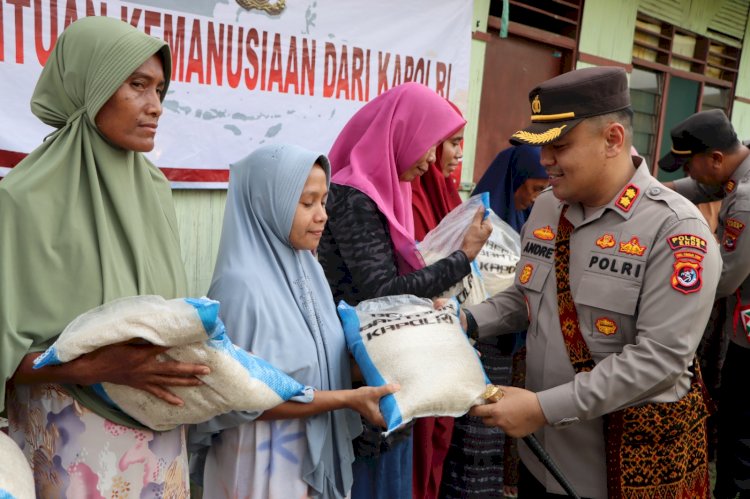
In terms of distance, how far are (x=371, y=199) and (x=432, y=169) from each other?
2.29 feet

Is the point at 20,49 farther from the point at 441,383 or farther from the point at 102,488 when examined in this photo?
the point at 441,383

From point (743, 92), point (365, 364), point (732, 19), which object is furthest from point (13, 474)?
point (743, 92)

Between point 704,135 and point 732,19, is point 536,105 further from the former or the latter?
point 732,19

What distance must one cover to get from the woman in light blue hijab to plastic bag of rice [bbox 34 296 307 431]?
6.1 inches

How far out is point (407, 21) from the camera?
3.96m

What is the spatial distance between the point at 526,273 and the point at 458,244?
1.79 feet

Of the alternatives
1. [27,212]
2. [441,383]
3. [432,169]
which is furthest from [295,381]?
[432,169]

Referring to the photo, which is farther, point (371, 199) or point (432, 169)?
point (432, 169)

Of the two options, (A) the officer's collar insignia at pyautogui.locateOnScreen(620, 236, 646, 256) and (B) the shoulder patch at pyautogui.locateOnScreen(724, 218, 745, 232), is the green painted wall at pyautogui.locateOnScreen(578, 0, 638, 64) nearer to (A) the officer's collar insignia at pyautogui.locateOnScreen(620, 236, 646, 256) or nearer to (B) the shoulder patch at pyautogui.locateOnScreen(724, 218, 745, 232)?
(B) the shoulder patch at pyautogui.locateOnScreen(724, 218, 745, 232)

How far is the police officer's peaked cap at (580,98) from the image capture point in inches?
70.7

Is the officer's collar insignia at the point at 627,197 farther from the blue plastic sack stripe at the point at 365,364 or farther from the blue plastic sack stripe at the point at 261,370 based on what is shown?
the blue plastic sack stripe at the point at 261,370

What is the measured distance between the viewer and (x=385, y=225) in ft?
8.14

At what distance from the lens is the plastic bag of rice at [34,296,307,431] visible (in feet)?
4.31

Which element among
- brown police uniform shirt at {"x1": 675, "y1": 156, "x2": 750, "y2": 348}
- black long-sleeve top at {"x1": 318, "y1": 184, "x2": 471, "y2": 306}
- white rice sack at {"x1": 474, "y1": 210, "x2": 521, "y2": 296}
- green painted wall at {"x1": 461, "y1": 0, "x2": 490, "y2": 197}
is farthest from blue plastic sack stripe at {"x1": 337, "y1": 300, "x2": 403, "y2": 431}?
green painted wall at {"x1": 461, "y1": 0, "x2": 490, "y2": 197}
